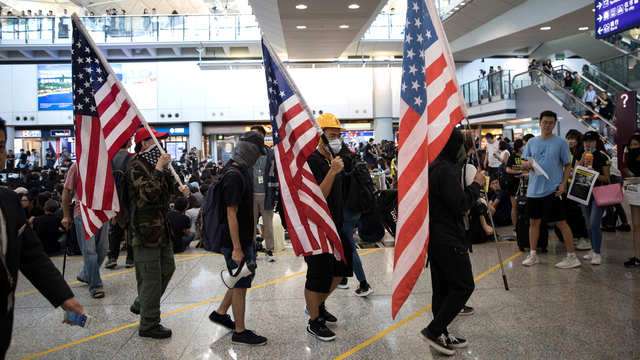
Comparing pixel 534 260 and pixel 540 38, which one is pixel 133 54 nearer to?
pixel 540 38

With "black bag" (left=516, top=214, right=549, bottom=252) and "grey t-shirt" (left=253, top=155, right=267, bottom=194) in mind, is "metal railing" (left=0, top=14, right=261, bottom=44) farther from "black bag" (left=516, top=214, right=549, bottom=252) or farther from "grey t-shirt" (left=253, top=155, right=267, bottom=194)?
"black bag" (left=516, top=214, right=549, bottom=252)

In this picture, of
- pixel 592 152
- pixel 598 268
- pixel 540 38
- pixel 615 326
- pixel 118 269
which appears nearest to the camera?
pixel 615 326

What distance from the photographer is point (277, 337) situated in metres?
3.83

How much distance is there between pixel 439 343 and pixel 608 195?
12.3 ft

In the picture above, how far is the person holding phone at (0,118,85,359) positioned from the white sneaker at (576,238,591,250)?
697 centimetres

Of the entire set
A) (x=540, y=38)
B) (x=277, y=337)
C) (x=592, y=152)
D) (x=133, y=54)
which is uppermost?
(x=133, y=54)

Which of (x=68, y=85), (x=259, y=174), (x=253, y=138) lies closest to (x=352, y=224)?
(x=253, y=138)

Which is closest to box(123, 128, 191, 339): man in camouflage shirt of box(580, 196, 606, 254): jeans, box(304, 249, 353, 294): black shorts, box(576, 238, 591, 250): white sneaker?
box(304, 249, 353, 294): black shorts

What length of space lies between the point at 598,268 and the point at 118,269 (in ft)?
22.2

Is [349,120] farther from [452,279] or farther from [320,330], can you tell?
[452,279]

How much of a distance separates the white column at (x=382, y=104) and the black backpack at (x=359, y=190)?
23810 mm

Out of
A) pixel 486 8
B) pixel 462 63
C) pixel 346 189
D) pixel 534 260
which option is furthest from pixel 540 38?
pixel 346 189

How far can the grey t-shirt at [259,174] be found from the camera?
6938mm

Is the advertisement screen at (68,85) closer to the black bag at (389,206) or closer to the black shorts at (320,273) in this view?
the black bag at (389,206)
